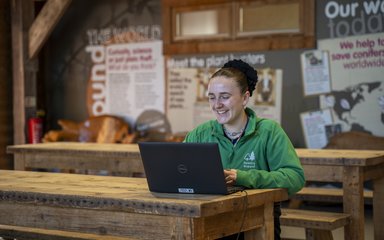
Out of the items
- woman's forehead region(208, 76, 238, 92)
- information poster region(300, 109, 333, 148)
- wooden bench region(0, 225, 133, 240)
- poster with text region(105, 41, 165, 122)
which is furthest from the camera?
poster with text region(105, 41, 165, 122)

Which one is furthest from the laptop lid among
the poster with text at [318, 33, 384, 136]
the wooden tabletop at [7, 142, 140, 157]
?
the poster with text at [318, 33, 384, 136]

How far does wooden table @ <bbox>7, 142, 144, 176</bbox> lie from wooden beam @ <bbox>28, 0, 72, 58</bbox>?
2.68m

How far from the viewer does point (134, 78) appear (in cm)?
924

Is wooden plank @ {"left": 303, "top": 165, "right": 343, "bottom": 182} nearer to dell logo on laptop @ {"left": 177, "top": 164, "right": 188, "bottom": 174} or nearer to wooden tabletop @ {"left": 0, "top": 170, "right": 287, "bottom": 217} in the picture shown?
wooden tabletop @ {"left": 0, "top": 170, "right": 287, "bottom": 217}

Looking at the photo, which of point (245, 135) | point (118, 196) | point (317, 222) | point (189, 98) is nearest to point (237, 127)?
point (245, 135)

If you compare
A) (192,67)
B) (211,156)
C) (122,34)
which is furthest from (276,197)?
(122,34)

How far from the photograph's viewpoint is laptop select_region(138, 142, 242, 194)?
310cm

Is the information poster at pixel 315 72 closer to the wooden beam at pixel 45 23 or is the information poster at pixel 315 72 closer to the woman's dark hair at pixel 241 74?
the wooden beam at pixel 45 23

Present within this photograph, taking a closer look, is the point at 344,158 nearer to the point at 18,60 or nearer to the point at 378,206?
the point at 378,206

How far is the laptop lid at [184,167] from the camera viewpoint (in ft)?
10.2

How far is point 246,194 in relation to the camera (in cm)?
321

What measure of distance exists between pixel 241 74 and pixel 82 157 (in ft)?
9.01

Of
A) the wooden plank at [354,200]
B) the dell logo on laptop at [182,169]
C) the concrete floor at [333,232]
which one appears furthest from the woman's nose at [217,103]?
the concrete floor at [333,232]

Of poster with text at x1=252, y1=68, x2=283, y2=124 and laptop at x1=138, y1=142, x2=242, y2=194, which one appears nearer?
laptop at x1=138, y1=142, x2=242, y2=194
